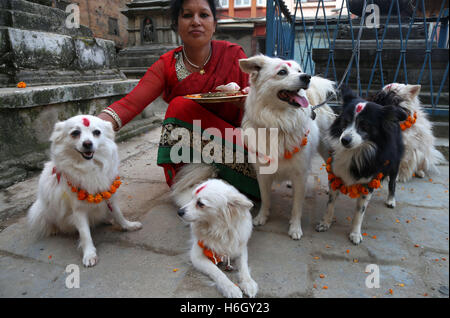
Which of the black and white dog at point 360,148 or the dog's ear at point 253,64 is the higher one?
the dog's ear at point 253,64

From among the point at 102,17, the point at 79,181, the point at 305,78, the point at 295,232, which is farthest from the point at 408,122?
the point at 102,17

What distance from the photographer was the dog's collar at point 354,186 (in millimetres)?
2088

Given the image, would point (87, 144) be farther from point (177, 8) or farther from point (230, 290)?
point (177, 8)

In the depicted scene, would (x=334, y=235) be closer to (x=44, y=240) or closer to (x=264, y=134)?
(x=264, y=134)

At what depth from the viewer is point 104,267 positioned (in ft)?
5.89

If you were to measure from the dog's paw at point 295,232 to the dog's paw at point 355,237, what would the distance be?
0.38 meters

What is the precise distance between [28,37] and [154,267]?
351cm

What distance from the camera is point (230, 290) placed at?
1572mm

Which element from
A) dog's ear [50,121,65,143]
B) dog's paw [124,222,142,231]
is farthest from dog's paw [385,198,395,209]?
dog's ear [50,121,65,143]

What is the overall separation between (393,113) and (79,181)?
7.15 feet

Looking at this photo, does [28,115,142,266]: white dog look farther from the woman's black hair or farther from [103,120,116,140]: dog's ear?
the woman's black hair

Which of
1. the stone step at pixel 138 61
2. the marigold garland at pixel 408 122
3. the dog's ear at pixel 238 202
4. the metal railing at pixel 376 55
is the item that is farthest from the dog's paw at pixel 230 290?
the stone step at pixel 138 61

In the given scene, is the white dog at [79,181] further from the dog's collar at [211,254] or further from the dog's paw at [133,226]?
the dog's collar at [211,254]

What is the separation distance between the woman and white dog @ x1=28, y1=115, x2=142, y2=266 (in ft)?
2.17
